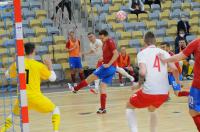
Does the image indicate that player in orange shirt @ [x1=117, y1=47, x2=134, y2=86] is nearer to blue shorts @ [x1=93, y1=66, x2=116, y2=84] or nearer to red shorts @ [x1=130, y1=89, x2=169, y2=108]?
blue shorts @ [x1=93, y1=66, x2=116, y2=84]

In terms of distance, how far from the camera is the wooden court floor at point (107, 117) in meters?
10.0

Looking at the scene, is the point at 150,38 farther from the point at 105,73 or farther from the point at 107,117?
the point at 105,73

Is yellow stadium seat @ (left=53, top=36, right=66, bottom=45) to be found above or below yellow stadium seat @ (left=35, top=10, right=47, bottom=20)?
below

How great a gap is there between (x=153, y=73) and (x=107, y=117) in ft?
11.8

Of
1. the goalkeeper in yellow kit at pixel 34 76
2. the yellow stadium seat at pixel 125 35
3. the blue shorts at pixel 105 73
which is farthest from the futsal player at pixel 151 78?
the yellow stadium seat at pixel 125 35

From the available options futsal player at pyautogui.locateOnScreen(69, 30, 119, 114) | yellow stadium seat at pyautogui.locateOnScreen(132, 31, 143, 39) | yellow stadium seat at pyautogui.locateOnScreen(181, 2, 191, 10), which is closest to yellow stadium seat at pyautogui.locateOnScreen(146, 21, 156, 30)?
yellow stadium seat at pyautogui.locateOnScreen(132, 31, 143, 39)

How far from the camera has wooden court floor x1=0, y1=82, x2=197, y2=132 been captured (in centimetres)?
1004

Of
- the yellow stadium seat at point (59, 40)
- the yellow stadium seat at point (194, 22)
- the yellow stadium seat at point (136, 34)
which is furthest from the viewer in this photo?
the yellow stadium seat at point (194, 22)

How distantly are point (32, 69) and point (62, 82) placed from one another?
1096 centimetres

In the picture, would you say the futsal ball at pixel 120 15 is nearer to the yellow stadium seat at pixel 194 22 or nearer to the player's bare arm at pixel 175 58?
the yellow stadium seat at pixel 194 22

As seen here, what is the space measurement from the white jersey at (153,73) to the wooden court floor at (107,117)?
1799 millimetres

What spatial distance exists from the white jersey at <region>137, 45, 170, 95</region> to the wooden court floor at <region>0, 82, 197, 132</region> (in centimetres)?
180

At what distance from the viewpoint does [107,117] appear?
11.4m

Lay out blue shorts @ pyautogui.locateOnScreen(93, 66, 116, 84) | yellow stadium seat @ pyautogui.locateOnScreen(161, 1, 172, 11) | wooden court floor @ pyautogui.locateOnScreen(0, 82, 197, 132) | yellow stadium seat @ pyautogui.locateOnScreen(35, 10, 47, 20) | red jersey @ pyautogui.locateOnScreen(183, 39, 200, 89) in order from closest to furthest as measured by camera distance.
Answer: red jersey @ pyautogui.locateOnScreen(183, 39, 200, 89) < wooden court floor @ pyautogui.locateOnScreen(0, 82, 197, 132) < blue shorts @ pyautogui.locateOnScreen(93, 66, 116, 84) < yellow stadium seat @ pyautogui.locateOnScreen(35, 10, 47, 20) < yellow stadium seat @ pyautogui.locateOnScreen(161, 1, 172, 11)
